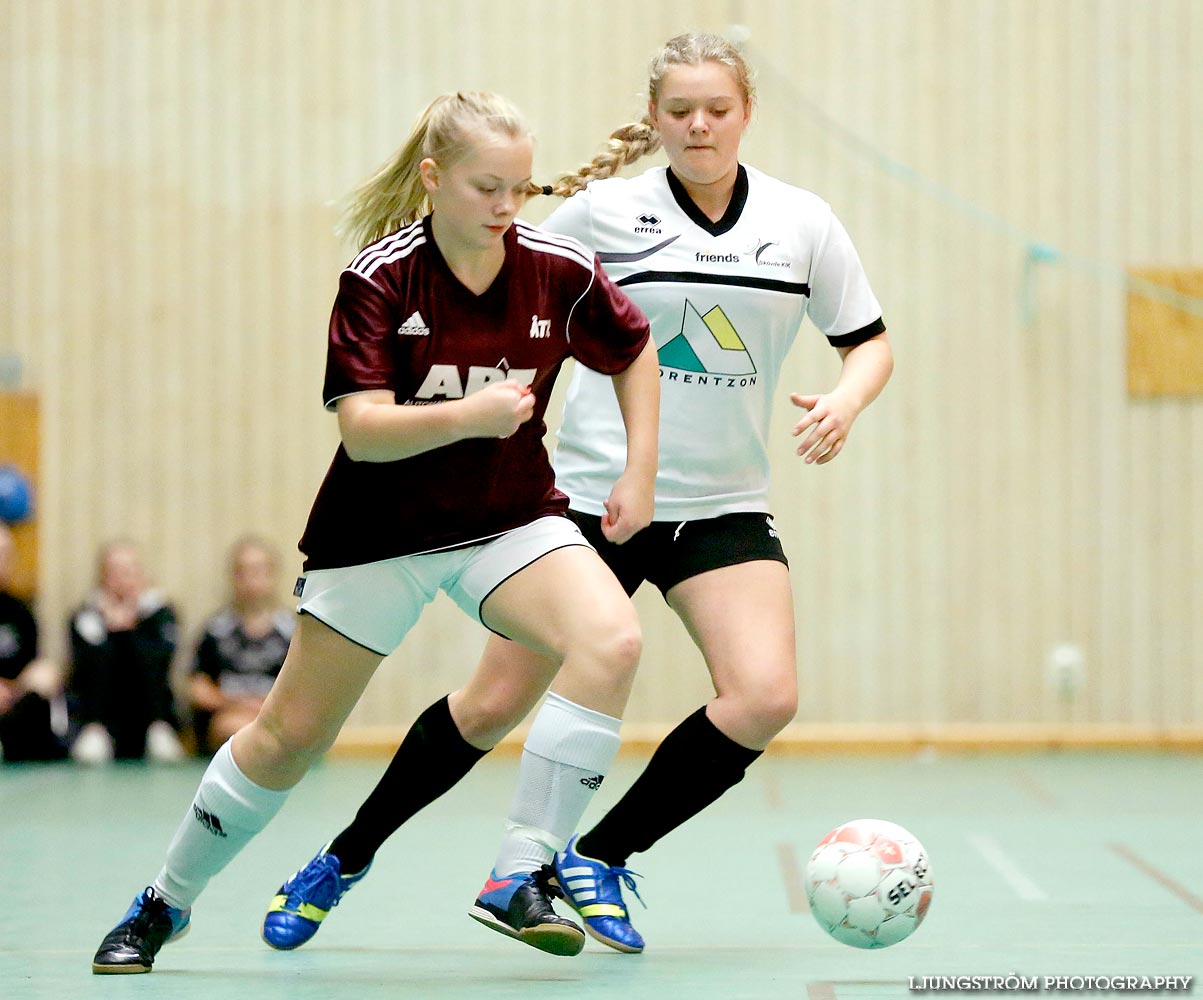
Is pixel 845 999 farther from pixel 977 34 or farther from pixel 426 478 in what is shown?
pixel 977 34

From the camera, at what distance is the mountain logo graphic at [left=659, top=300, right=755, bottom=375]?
3434 millimetres

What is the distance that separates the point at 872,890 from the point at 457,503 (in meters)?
1.02

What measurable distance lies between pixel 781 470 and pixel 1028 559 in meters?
1.26

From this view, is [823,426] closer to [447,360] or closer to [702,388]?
[702,388]

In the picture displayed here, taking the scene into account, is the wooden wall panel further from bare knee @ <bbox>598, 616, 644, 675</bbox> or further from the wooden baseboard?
bare knee @ <bbox>598, 616, 644, 675</bbox>

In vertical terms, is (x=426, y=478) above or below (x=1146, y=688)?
above

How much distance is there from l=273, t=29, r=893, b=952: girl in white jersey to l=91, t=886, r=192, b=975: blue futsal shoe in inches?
16.1

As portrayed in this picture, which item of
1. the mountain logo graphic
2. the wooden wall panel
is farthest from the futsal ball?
the wooden wall panel

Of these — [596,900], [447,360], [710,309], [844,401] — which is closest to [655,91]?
[710,309]

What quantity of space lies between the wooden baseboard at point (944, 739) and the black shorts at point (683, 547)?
4401 mm

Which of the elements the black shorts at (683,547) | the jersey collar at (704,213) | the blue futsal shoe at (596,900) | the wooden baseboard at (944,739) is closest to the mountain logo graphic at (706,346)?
the jersey collar at (704,213)

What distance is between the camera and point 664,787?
10.7ft

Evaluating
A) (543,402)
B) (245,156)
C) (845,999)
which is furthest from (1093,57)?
(845,999)

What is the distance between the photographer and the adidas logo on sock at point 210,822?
3033 mm
